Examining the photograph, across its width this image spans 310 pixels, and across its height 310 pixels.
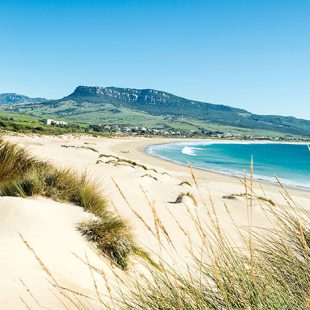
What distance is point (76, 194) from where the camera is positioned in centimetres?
798

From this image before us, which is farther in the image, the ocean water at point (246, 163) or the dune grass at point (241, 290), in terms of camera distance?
the ocean water at point (246, 163)

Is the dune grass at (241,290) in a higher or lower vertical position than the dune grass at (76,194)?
higher

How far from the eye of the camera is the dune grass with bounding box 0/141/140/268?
5883 millimetres

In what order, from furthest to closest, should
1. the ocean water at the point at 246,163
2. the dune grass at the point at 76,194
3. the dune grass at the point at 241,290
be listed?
1. the ocean water at the point at 246,163
2. the dune grass at the point at 76,194
3. the dune grass at the point at 241,290

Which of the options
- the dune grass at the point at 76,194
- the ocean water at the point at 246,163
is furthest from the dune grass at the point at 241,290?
the ocean water at the point at 246,163

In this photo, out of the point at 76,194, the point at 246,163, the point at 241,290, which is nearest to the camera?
the point at 241,290

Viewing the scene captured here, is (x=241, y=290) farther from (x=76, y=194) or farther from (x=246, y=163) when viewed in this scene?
(x=246, y=163)

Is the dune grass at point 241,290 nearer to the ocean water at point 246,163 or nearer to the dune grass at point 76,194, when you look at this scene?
the dune grass at point 76,194

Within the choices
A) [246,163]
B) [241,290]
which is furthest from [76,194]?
[246,163]

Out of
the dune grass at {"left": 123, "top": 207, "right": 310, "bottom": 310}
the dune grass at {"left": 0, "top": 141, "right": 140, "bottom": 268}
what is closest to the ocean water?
the dune grass at {"left": 0, "top": 141, "right": 140, "bottom": 268}

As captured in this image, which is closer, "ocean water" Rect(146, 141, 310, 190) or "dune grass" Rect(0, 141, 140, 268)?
"dune grass" Rect(0, 141, 140, 268)

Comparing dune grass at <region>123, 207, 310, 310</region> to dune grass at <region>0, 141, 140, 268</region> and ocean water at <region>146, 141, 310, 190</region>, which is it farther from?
ocean water at <region>146, 141, 310, 190</region>

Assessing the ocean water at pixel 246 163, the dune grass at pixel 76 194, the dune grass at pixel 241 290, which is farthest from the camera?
the ocean water at pixel 246 163

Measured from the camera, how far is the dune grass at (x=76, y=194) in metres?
5.88
